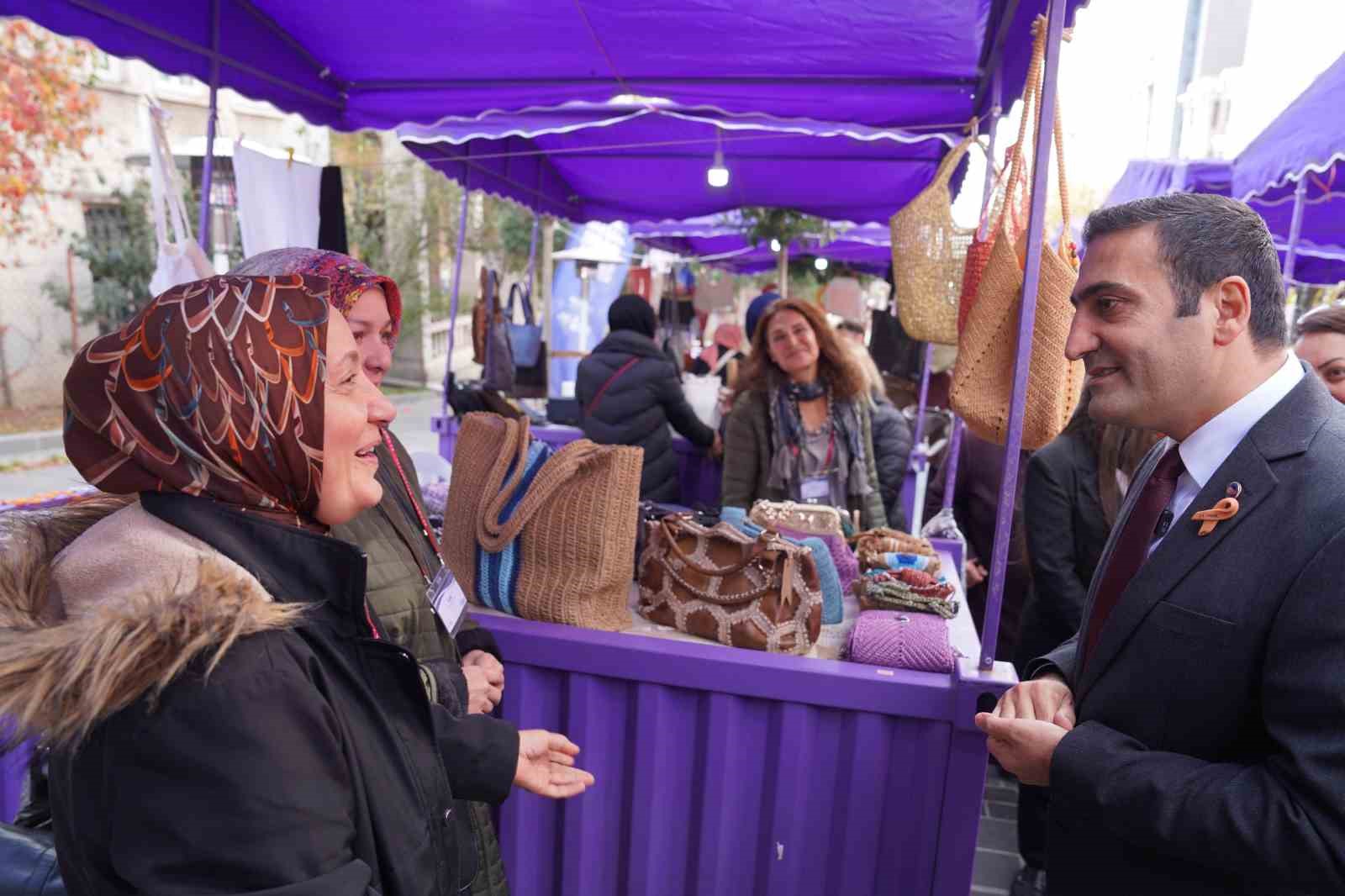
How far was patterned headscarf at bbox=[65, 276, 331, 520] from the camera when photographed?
0.97 meters

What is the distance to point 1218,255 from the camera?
4.22ft

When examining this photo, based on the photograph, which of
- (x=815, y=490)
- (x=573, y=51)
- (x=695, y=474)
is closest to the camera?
(x=573, y=51)

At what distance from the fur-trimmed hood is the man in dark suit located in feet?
3.97

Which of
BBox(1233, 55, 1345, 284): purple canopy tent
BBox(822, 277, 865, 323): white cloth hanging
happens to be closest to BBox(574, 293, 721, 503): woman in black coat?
BBox(1233, 55, 1345, 284): purple canopy tent

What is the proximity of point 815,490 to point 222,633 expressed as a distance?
10.1 ft

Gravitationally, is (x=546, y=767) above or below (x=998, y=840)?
above

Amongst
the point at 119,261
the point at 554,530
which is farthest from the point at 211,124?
the point at 119,261

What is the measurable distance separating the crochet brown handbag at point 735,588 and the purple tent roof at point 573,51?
161cm

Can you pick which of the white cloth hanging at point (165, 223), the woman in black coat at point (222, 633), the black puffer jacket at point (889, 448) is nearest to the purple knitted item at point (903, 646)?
the woman in black coat at point (222, 633)

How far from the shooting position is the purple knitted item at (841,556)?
247cm

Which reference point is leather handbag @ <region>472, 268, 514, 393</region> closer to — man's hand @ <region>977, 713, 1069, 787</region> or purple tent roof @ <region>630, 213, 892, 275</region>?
purple tent roof @ <region>630, 213, 892, 275</region>

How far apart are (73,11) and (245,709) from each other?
2.91 m

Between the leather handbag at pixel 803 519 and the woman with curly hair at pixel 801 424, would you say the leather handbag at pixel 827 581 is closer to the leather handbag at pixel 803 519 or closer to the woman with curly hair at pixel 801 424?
the leather handbag at pixel 803 519

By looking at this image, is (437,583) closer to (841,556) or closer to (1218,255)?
(841,556)
